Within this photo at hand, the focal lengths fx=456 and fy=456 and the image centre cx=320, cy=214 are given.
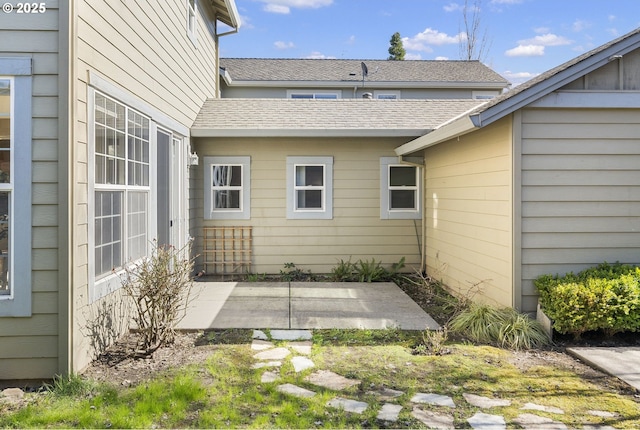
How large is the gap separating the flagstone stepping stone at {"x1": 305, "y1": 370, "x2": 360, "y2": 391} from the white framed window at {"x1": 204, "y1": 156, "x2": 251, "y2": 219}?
16.9 ft

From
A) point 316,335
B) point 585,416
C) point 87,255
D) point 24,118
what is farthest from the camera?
point 316,335

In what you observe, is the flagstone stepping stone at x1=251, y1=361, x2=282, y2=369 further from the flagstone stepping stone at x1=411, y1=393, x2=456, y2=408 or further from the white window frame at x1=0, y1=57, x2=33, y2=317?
the white window frame at x1=0, y1=57, x2=33, y2=317

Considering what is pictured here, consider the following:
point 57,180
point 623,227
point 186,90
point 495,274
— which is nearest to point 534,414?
point 495,274

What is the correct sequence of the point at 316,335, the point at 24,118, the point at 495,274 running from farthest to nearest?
the point at 495,274 < the point at 316,335 < the point at 24,118

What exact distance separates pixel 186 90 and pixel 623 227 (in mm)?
6894

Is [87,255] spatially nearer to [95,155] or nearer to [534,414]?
[95,155]

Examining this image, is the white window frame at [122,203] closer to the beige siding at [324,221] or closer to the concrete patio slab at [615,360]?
the beige siding at [324,221]

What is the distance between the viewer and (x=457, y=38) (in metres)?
25.5

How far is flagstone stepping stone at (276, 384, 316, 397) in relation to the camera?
360 cm

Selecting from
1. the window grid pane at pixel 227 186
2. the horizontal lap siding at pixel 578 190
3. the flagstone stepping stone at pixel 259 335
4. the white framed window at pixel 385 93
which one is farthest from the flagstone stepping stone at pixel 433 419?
the white framed window at pixel 385 93

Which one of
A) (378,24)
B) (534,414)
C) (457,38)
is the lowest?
(534,414)

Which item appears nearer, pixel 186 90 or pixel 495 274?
pixel 495 274

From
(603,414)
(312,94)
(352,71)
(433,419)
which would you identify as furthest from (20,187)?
(352,71)

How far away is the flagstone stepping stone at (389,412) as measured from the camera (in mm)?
3199
